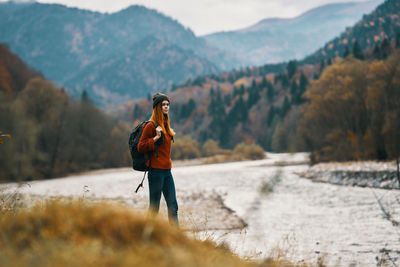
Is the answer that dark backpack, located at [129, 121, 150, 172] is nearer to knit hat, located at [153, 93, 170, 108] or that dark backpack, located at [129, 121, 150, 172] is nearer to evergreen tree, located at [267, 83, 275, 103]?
knit hat, located at [153, 93, 170, 108]

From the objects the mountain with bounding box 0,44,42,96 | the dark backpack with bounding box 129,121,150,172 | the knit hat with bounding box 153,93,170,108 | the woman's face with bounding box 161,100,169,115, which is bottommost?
the dark backpack with bounding box 129,121,150,172

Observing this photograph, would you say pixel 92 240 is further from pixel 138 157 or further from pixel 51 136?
pixel 51 136

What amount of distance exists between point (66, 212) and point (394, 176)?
78.9ft

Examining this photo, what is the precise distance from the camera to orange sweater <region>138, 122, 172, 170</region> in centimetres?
518

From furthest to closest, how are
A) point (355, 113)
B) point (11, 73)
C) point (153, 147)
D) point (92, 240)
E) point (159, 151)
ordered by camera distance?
point (11, 73)
point (355, 113)
point (159, 151)
point (153, 147)
point (92, 240)

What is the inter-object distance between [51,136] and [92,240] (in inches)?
1666

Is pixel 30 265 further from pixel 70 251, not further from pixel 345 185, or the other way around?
pixel 345 185

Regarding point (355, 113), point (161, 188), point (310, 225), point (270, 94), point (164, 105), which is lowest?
point (310, 225)

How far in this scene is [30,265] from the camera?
180 cm

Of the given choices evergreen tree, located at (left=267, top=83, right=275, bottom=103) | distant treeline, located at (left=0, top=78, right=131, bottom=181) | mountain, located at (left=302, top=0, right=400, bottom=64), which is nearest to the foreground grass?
distant treeline, located at (left=0, top=78, right=131, bottom=181)

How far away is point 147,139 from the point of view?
5230mm

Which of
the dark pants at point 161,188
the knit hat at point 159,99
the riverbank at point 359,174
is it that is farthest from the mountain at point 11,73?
the dark pants at point 161,188

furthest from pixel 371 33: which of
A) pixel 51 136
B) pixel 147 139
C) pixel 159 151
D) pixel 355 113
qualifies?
pixel 147 139

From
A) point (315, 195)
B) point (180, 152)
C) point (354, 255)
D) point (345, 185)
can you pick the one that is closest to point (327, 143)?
point (345, 185)
